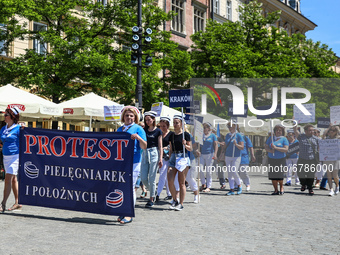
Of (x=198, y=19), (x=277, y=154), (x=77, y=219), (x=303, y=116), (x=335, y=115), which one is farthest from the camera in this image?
(x=198, y=19)

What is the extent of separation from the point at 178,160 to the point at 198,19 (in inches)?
1473

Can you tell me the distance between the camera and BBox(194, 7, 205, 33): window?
4531 cm

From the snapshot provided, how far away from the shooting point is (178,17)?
4297 cm

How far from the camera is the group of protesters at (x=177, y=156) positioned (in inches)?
346

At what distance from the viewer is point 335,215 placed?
955 cm

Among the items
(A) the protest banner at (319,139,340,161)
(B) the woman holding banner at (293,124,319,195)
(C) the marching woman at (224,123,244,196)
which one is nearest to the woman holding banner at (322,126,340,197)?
(A) the protest banner at (319,139,340,161)

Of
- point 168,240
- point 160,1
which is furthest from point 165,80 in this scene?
point 168,240

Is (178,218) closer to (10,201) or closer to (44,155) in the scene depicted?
(44,155)

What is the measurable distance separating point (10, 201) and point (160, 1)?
1265 inches

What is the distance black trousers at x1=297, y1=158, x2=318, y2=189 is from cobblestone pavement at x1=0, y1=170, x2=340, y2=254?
133 inches

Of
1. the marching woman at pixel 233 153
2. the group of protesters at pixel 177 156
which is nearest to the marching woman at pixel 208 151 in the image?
the group of protesters at pixel 177 156

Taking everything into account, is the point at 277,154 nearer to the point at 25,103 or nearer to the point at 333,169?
the point at 333,169

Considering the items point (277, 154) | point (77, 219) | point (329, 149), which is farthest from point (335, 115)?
point (77, 219)

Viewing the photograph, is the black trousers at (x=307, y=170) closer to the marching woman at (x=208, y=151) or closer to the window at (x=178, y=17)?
the marching woman at (x=208, y=151)
